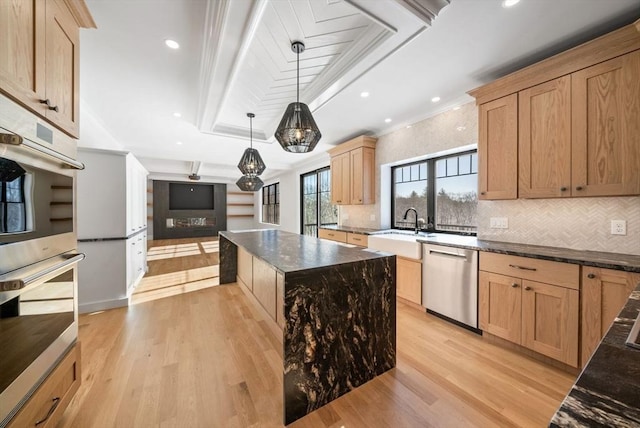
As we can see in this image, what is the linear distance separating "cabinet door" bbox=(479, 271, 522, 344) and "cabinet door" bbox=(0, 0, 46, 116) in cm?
328

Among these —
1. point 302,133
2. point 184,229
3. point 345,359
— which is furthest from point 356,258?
point 184,229

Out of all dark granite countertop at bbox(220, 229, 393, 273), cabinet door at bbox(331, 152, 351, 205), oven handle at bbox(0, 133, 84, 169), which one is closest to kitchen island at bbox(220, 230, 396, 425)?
dark granite countertop at bbox(220, 229, 393, 273)

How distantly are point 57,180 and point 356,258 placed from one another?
180 centimetres

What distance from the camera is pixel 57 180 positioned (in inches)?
51.5

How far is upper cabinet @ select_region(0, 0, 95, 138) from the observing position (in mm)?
994

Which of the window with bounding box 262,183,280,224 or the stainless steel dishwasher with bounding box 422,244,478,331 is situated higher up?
the window with bounding box 262,183,280,224

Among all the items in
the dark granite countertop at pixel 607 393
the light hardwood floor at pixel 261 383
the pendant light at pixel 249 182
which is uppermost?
Answer: the pendant light at pixel 249 182

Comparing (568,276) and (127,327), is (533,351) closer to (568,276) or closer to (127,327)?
(568,276)

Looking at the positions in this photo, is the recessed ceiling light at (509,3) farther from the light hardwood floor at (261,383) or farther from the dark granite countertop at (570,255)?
the light hardwood floor at (261,383)

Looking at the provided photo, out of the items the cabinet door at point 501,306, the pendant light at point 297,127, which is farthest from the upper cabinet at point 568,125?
the pendant light at point 297,127

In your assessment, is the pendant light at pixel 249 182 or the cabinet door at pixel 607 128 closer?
the cabinet door at pixel 607 128

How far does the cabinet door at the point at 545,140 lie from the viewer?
6.64ft

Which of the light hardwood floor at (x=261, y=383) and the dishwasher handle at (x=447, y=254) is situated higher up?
the dishwasher handle at (x=447, y=254)

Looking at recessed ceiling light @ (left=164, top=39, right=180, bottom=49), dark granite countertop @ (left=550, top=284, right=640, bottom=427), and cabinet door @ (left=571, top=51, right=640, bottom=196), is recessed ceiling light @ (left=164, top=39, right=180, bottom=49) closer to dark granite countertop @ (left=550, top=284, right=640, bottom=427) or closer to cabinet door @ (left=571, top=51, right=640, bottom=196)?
dark granite countertop @ (left=550, top=284, right=640, bottom=427)
